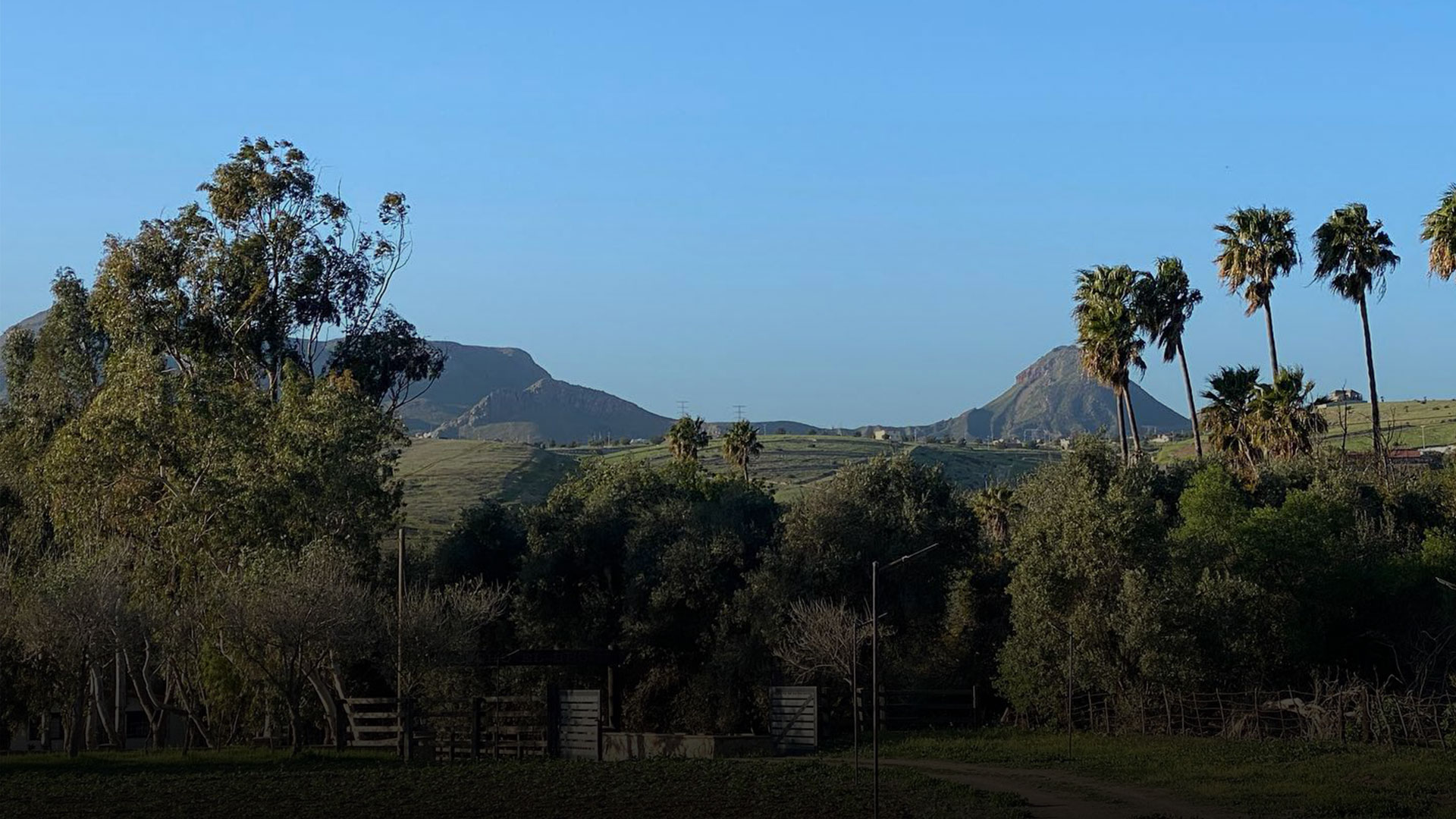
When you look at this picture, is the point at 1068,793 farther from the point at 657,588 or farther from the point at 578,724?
the point at 657,588

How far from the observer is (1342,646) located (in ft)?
155

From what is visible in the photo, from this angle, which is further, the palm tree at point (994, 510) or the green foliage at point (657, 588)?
the palm tree at point (994, 510)

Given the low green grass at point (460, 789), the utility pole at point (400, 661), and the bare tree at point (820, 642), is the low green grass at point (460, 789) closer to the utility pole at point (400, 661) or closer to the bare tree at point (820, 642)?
the utility pole at point (400, 661)

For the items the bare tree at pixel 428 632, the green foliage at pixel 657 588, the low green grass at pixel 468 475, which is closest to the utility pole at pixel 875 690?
the green foliage at pixel 657 588

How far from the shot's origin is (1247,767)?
33.3 meters

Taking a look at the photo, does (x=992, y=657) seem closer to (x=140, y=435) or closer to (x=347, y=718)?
(x=347, y=718)

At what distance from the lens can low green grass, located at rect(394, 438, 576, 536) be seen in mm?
138500

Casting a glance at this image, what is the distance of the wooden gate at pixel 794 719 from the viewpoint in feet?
135

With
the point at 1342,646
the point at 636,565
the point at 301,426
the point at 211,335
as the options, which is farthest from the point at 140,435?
the point at 1342,646

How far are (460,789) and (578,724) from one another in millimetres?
9610

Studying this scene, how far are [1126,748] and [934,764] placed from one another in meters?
5.14

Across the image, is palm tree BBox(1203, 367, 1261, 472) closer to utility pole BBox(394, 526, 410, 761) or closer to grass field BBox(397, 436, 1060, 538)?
utility pole BBox(394, 526, 410, 761)

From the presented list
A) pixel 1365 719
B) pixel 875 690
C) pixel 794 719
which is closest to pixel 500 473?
pixel 794 719

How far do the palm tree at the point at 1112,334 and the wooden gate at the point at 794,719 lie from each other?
86.3 feet
